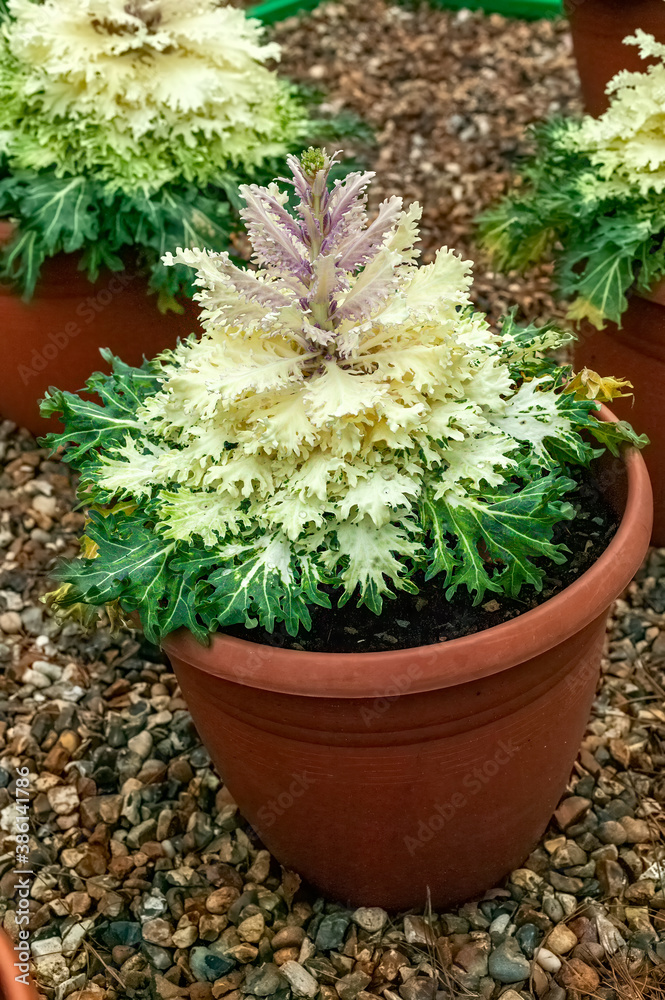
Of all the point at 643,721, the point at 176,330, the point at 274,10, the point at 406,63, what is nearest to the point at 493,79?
the point at 406,63

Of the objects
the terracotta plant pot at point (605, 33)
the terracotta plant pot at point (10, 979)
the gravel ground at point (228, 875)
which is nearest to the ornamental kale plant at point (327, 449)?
the terracotta plant pot at point (10, 979)

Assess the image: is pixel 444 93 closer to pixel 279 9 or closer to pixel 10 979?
pixel 279 9

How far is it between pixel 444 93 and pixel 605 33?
175 centimetres

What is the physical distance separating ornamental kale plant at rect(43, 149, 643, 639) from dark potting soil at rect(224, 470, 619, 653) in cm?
4

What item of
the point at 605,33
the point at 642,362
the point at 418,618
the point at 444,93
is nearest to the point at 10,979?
the point at 418,618

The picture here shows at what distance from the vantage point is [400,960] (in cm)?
206

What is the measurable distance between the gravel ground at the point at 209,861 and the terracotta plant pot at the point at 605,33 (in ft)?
5.88

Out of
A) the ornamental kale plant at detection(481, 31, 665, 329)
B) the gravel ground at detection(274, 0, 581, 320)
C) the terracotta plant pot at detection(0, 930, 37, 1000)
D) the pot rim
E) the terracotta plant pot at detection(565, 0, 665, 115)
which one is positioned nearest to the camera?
the terracotta plant pot at detection(0, 930, 37, 1000)

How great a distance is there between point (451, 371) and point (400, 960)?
48.6 inches

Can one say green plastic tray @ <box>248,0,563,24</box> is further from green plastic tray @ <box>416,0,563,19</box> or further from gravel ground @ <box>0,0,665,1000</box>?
gravel ground @ <box>0,0,665,1000</box>

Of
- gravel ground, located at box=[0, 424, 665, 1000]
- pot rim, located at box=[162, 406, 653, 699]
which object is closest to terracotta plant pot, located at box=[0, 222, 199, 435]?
gravel ground, located at box=[0, 424, 665, 1000]

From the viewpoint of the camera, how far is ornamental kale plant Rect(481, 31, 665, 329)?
265 cm

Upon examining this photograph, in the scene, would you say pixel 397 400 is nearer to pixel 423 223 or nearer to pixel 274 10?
pixel 423 223

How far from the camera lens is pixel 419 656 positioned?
5.24 feet
